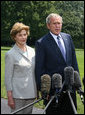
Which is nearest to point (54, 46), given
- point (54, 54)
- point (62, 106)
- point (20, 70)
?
point (54, 54)

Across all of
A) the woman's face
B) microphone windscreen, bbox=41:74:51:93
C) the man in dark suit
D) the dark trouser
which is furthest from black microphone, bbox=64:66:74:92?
the woman's face

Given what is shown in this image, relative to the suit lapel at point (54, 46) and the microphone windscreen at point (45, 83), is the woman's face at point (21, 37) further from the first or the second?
the microphone windscreen at point (45, 83)

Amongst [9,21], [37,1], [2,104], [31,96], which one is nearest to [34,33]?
[9,21]

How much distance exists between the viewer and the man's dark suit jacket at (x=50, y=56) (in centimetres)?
311

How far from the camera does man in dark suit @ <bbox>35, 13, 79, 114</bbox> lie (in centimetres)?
310

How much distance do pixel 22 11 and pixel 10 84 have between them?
33.8 metres

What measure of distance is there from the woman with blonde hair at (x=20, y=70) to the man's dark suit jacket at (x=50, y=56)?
4.0 inches

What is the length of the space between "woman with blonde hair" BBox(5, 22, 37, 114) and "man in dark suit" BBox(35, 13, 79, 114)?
10 cm

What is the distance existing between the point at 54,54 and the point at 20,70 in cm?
37

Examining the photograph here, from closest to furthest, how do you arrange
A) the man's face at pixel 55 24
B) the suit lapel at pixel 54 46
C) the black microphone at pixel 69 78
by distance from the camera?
the black microphone at pixel 69 78 < the man's face at pixel 55 24 < the suit lapel at pixel 54 46

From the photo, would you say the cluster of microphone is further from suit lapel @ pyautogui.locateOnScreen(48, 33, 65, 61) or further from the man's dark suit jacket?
suit lapel @ pyautogui.locateOnScreen(48, 33, 65, 61)

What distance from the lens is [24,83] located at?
3215 millimetres

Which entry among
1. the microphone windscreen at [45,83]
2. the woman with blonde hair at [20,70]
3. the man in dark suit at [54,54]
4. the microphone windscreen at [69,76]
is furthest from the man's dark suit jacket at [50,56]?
the microphone windscreen at [69,76]

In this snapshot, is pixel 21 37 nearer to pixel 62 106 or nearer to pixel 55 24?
pixel 55 24
